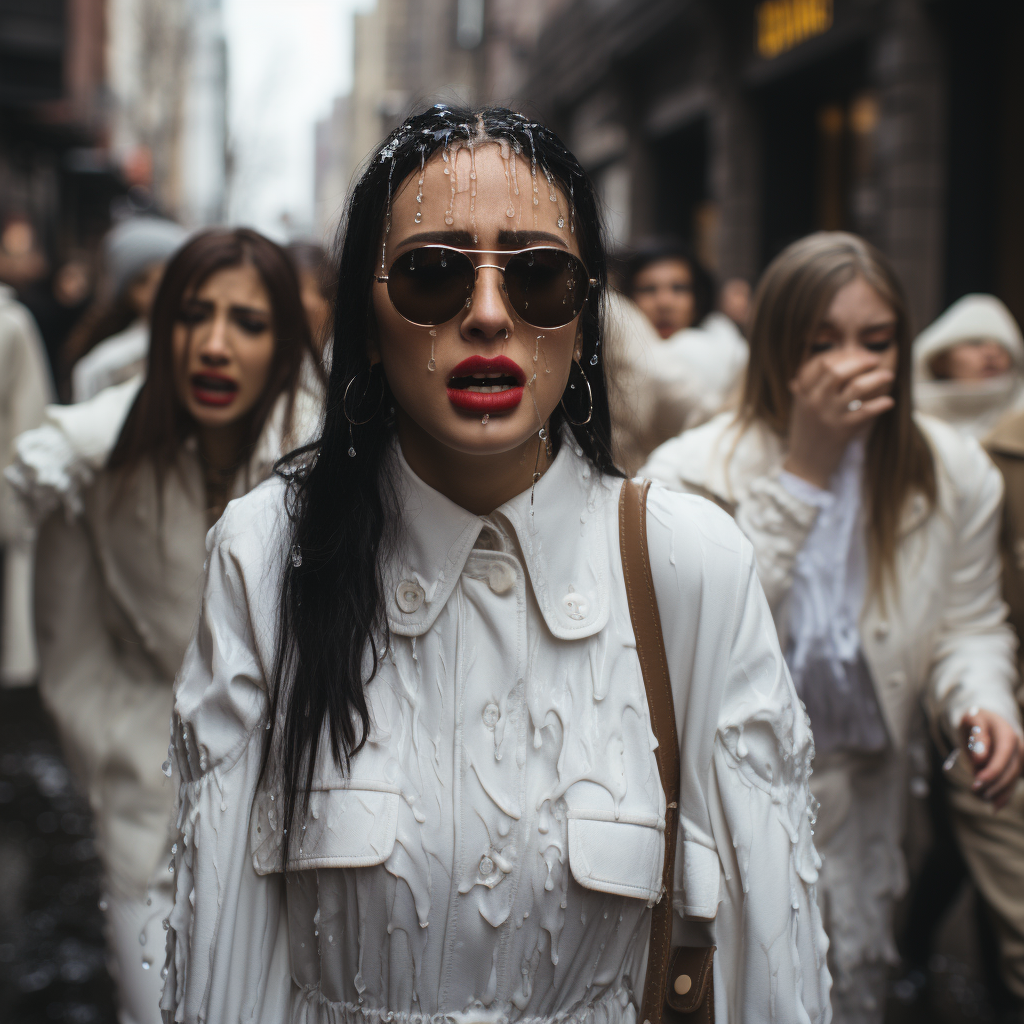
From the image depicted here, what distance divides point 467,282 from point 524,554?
407mm

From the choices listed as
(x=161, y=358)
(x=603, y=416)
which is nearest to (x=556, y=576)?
(x=603, y=416)

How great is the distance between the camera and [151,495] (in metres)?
3.11

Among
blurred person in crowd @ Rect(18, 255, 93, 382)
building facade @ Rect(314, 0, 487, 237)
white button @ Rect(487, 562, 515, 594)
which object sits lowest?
white button @ Rect(487, 562, 515, 594)

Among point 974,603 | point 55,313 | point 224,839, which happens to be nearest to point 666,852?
point 224,839

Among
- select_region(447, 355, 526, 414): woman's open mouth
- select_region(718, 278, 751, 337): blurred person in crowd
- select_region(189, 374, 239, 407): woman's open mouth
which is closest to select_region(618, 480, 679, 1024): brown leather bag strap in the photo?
select_region(447, 355, 526, 414): woman's open mouth

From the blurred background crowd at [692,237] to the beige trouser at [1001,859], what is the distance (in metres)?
0.43

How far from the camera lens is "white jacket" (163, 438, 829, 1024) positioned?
167cm

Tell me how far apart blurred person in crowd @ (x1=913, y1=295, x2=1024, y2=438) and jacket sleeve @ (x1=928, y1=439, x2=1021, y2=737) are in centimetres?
Answer: 179

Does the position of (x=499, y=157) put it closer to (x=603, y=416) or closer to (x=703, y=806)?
(x=603, y=416)

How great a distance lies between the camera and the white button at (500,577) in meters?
1.78

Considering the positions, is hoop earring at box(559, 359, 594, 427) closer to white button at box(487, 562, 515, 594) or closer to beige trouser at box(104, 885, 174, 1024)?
white button at box(487, 562, 515, 594)

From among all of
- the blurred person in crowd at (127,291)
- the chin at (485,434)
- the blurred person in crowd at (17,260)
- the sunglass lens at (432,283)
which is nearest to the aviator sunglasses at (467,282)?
the sunglass lens at (432,283)

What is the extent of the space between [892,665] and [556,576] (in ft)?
4.41

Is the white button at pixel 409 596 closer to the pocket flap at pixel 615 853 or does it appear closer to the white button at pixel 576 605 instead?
the white button at pixel 576 605
